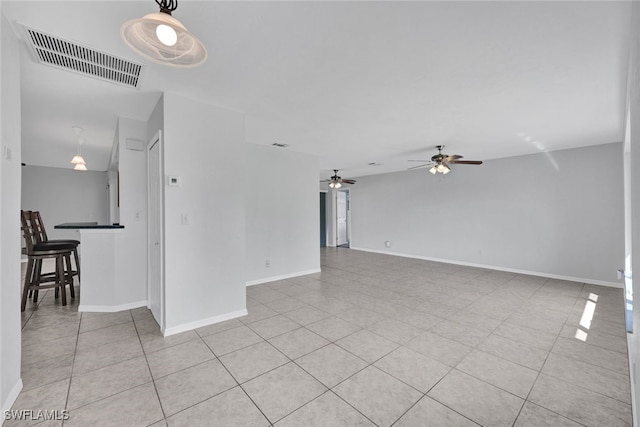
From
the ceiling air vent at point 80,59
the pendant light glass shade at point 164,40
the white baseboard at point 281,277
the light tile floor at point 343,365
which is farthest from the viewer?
the white baseboard at point 281,277

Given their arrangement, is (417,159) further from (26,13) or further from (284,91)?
(26,13)

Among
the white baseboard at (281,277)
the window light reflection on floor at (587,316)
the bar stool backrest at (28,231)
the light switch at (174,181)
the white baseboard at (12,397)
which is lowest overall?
the window light reflection on floor at (587,316)

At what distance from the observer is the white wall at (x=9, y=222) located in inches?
63.2

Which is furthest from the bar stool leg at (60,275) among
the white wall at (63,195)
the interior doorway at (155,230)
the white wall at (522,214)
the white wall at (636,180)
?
the white wall at (522,214)

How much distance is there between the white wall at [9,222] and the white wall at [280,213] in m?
2.95

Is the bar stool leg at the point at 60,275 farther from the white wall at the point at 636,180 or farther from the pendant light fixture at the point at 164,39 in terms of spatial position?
the white wall at the point at 636,180

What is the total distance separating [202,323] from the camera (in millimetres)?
2959

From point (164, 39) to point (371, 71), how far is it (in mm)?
1668

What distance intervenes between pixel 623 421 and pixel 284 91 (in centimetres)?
367

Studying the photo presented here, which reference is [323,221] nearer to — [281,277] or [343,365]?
[281,277]

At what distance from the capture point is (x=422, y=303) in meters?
3.75

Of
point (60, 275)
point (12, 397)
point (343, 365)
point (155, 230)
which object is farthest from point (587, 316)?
point (60, 275)

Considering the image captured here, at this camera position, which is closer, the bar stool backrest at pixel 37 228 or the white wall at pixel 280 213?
the bar stool backrest at pixel 37 228

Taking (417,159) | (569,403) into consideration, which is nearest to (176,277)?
(569,403)
